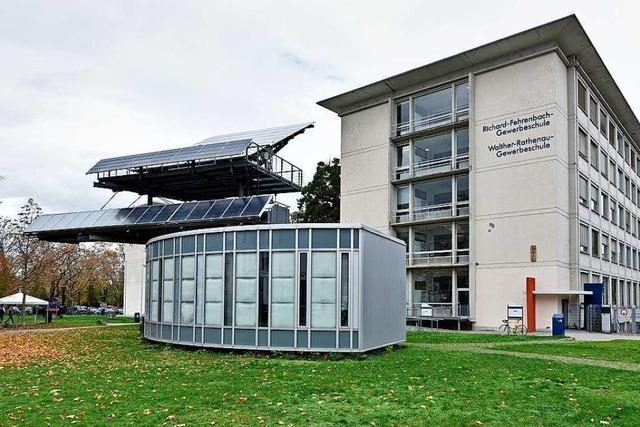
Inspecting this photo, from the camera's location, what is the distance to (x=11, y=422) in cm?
889

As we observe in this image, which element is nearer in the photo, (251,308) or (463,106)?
(251,308)

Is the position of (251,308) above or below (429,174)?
below

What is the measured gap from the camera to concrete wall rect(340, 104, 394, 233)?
4397 cm

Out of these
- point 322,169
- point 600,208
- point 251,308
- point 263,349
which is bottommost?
point 263,349

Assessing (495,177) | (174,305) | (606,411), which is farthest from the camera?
(495,177)

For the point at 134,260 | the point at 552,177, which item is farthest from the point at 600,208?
the point at 134,260

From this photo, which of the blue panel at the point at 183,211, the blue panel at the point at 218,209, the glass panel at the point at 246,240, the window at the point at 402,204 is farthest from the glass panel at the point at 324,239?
the window at the point at 402,204

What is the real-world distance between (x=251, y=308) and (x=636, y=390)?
34.0 ft

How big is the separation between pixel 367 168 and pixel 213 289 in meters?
27.9

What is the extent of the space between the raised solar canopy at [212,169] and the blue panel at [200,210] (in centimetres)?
184

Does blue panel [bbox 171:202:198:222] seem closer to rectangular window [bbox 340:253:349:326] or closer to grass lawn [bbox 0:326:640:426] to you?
grass lawn [bbox 0:326:640:426]

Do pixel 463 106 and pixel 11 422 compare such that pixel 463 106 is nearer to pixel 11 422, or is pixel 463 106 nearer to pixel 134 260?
pixel 11 422

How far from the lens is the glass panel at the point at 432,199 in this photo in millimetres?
40844

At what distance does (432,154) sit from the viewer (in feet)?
139
